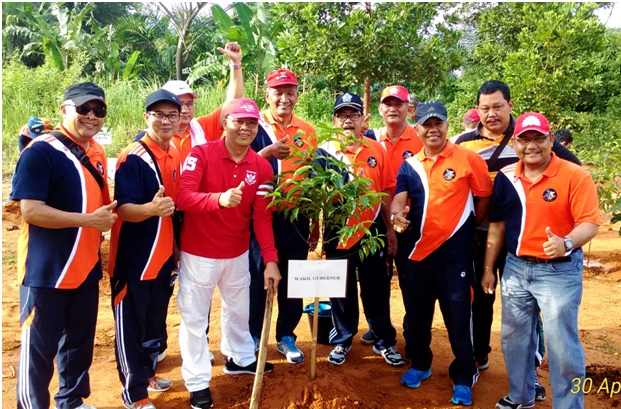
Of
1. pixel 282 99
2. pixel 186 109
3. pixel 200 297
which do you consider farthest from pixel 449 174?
pixel 186 109

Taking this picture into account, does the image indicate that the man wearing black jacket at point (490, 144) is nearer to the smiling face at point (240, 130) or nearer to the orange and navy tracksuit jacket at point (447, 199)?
the orange and navy tracksuit jacket at point (447, 199)

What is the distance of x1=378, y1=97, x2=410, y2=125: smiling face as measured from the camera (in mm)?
4701

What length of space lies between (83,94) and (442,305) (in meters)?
3.11

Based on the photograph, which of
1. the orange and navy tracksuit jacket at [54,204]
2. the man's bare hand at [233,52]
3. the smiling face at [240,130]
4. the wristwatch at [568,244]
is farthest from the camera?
the man's bare hand at [233,52]

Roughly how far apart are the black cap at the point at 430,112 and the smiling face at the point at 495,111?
48 cm

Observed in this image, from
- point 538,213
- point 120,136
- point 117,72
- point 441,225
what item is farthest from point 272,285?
point 117,72

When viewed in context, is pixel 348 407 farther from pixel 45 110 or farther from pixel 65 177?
pixel 45 110

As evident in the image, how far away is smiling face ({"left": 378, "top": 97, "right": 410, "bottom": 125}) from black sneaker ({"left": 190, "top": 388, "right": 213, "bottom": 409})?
282cm

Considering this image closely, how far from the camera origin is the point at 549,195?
356cm

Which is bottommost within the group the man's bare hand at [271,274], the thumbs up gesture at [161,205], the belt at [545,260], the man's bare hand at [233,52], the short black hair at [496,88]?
the man's bare hand at [271,274]

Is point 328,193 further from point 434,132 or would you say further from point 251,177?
point 434,132

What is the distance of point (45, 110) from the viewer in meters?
13.9

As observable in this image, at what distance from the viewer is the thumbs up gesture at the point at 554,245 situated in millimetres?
3340

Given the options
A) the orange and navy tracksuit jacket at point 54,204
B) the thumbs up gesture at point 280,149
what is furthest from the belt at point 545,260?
the orange and navy tracksuit jacket at point 54,204
